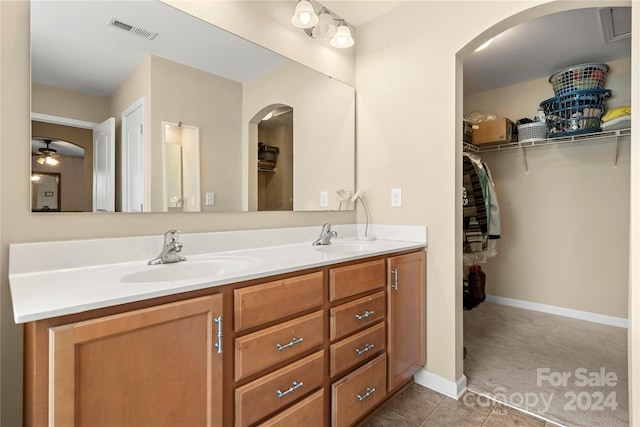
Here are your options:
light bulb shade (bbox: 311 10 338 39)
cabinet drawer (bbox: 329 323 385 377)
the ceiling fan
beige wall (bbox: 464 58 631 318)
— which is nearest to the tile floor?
cabinet drawer (bbox: 329 323 385 377)

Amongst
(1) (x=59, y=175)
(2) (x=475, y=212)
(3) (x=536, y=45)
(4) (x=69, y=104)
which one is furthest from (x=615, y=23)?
(1) (x=59, y=175)

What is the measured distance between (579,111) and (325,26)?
229 centimetres

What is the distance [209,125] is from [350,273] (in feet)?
3.34

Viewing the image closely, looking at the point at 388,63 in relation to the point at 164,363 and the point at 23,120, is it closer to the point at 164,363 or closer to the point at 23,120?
the point at 23,120

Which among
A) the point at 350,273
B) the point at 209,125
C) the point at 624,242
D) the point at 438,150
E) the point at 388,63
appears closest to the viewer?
the point at 350,273

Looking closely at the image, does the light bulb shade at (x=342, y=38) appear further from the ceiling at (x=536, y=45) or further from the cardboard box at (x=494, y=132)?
the cardboard box at (x=494, y=132)

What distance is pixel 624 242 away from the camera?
271cm

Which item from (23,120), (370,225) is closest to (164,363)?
(23,120)

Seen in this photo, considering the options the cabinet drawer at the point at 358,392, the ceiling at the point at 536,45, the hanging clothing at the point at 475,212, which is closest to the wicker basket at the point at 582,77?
the ceiling at the point at 536,45

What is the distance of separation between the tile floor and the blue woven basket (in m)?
2.31

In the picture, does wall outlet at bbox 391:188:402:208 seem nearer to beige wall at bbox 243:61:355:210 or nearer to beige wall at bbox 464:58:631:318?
beige wall at bbox 243:61:355:210

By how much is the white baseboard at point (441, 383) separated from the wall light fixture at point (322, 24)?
2.16 m

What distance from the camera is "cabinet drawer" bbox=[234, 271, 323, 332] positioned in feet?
3.31

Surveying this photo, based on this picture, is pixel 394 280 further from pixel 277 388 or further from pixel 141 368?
pixel 141 368
